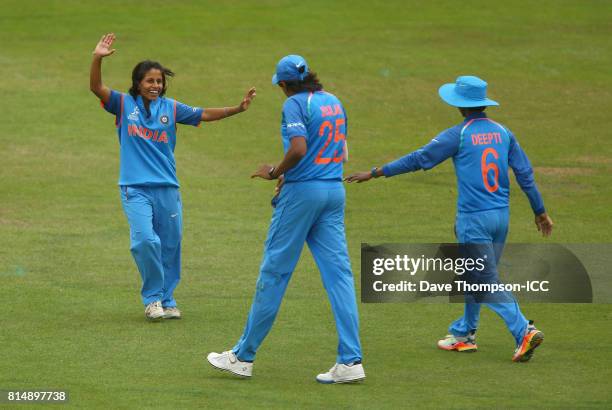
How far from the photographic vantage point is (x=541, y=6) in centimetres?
3028

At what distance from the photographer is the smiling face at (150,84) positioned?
10.6 metres

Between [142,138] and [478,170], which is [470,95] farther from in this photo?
[142,138]

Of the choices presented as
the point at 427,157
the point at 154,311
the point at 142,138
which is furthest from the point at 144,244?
the point at 427,157

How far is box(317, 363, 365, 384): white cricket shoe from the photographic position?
8.62m

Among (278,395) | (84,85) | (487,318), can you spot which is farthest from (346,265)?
(84,85)

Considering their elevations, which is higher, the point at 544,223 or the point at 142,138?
the point at 142,138

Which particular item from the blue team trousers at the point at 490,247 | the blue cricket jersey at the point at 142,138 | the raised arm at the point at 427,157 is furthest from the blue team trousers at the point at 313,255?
the blue cricket jersey at the point at 142,138

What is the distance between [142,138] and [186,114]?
0.47 meters

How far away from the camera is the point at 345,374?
28.3ft

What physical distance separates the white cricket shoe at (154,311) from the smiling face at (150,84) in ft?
5.68

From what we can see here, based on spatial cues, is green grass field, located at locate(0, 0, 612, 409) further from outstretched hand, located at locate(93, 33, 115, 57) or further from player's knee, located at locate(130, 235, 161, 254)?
outstretched hand, located at locate(93, 33, 115, 57)
